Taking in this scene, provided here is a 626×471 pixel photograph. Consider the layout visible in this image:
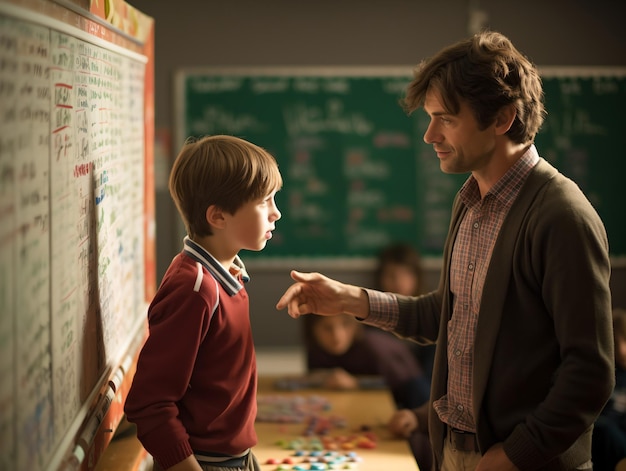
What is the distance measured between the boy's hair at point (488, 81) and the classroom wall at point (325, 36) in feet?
10.3

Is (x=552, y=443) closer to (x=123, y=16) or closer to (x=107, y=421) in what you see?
(x=107, y=421)

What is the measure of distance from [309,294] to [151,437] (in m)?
0.63

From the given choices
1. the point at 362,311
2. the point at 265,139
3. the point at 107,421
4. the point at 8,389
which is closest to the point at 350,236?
the point at 265,139

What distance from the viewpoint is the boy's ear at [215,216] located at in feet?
4.85

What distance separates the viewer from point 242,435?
1.48 metres

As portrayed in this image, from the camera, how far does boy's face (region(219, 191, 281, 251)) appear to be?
1.49 m

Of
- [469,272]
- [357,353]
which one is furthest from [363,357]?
[469,272]

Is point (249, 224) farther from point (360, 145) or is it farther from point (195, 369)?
point (360, 145)

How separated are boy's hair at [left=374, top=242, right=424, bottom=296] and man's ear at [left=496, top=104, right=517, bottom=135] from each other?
2667 mm

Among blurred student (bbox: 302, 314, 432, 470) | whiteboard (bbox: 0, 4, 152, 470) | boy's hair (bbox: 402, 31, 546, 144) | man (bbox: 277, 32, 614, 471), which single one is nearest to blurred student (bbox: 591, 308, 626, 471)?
blurred student (bbox: 302, 314, 432, 470)

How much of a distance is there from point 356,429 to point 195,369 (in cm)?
103

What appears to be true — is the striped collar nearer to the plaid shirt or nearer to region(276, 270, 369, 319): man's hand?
region(276, 270, 369, 319): man's hand

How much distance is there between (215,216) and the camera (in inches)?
58.4

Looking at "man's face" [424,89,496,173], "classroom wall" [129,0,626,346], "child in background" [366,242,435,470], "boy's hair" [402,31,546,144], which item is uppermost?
"classroom wall" [129,0,626,346]
